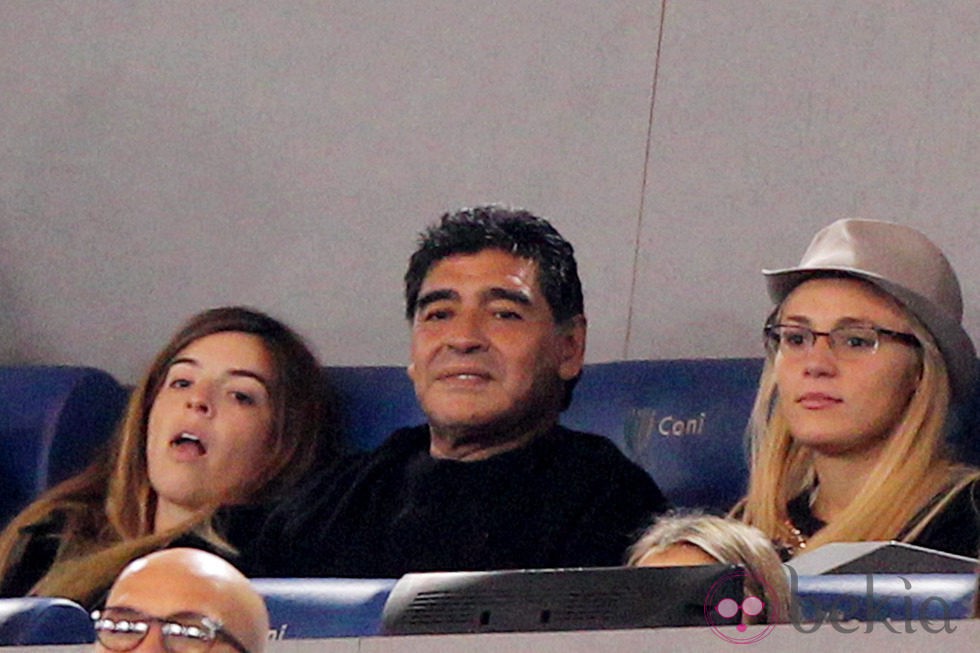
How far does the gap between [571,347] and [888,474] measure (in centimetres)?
44

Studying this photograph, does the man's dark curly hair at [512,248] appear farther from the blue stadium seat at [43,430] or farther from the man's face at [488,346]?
the blue stadium seat at [43,430]

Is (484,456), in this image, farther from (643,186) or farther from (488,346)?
(643,186)

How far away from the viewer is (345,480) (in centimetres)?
243

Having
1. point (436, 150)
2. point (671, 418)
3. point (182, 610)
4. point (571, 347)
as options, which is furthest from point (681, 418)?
point (182, 610)

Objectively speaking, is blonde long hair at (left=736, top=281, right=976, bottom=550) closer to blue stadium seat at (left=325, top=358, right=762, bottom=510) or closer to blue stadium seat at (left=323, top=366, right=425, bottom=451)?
blue stadium seat at (left=325, top=358, right=762, bottom=510)

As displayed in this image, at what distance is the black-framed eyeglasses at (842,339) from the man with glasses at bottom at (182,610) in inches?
35.5

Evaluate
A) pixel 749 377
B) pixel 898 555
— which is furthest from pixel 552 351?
pixel 898 555

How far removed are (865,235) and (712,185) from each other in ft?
2.34

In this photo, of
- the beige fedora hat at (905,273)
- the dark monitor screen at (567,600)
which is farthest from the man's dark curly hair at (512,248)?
the dark monitor screen at (567,600)

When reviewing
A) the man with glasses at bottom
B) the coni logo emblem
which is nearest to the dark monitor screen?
the coni logo emblem

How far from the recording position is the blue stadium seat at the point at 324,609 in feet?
6.10

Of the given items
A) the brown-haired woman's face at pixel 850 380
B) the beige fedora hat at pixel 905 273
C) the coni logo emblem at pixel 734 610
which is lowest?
the coni logo emblem at pixel 734 610

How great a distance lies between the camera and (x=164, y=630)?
141 cm

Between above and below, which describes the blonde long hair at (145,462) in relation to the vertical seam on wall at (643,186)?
below
